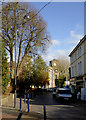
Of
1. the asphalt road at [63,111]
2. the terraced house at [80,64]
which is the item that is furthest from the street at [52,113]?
the terraced house at [80,64]

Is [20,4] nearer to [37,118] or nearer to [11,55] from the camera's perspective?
[11,55]

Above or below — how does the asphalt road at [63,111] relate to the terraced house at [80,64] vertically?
below

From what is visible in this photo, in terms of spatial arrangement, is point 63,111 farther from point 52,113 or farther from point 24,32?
point 24,32

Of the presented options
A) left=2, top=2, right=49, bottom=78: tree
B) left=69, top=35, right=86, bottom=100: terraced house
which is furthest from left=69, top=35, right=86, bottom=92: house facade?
left=2, top=2, right=49, bottom=78: tree

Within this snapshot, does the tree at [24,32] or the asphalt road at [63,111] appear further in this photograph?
the tree at [24,32]

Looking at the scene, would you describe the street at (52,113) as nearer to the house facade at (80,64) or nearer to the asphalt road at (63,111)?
the asphalt road at (63,111)

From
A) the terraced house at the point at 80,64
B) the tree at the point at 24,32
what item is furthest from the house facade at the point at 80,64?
the tree at the point at 24,32

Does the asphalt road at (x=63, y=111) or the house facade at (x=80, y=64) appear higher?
the house facade at (x=80, y=64)

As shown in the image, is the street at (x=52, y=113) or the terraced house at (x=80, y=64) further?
the terraced house at (x=80, y=64)

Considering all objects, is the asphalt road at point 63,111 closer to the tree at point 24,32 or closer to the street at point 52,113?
the street at point 52,113

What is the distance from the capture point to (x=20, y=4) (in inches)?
922

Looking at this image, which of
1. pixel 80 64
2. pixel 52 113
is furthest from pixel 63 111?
pixel 80 64

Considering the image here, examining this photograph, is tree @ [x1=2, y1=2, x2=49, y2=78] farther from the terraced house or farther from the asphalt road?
the asphalt road

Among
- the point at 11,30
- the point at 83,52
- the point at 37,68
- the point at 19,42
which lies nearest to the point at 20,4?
the point at 11,30
